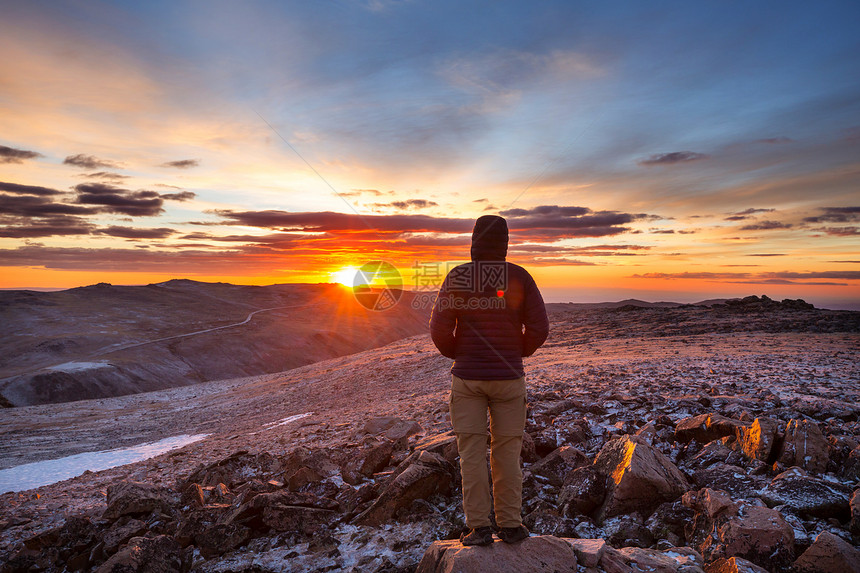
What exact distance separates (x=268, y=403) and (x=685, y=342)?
2085 cm

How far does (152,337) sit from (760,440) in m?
86.6

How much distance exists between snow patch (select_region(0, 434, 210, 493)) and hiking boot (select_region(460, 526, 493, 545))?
51.6 feet

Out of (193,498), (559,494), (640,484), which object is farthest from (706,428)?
(193,498)

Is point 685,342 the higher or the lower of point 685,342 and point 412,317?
the higher

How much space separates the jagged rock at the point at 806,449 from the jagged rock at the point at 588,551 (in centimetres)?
314

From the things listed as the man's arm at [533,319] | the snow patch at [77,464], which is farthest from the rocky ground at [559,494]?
the snow patch at [77,464]

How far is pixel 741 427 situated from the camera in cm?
633

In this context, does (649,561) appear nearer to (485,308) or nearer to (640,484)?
(640,484)

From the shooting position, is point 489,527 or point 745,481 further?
point 745,481

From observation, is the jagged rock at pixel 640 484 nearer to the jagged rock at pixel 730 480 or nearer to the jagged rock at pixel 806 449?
the jagged rock at pixel 730 480

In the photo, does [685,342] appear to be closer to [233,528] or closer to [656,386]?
[656,386]

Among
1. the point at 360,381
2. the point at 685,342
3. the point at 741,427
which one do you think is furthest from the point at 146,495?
the point at 685,342

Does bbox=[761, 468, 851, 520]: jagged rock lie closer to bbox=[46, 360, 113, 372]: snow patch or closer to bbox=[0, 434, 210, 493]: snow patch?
bbox=[0, 434, 210, 493]: snow patch

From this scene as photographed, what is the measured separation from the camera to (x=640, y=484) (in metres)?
5.29
